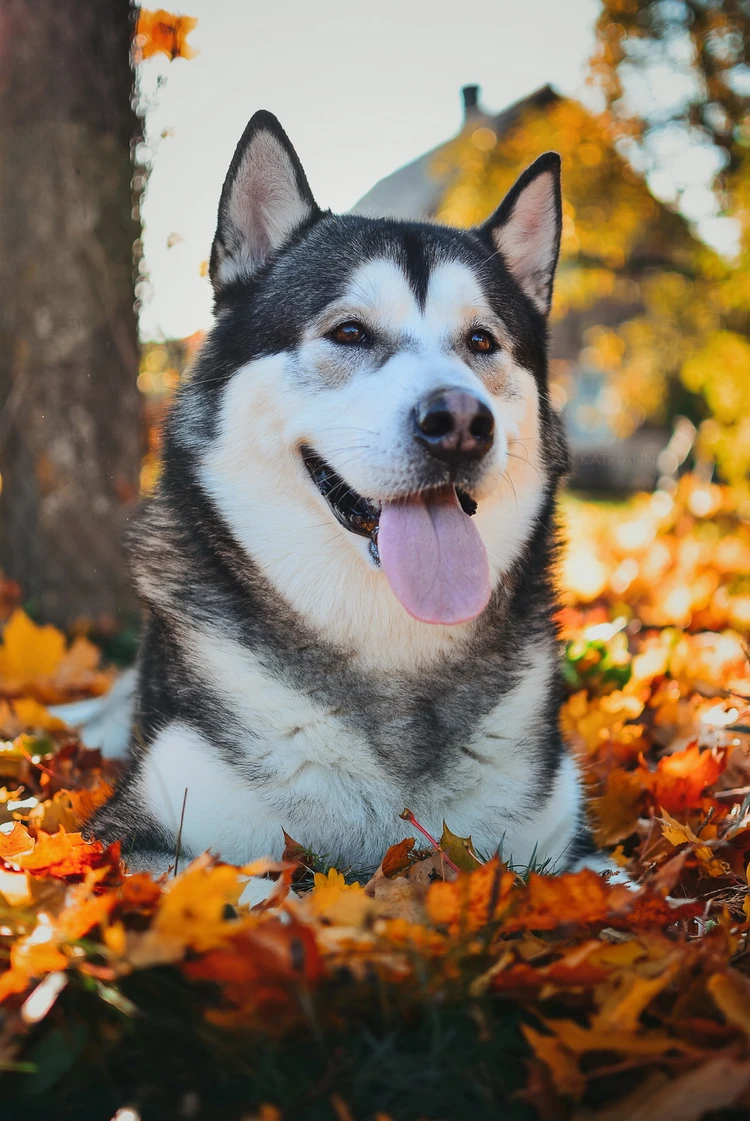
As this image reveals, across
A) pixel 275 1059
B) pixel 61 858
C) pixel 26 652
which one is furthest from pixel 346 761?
pixel 26 652

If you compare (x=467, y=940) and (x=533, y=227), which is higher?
(x=533, y=227)

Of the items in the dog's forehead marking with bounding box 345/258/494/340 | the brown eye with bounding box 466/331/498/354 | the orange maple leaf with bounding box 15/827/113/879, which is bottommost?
the orange maple leaf with bounding box 15/827/113/879

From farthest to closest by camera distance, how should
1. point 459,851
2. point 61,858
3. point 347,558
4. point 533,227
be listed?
point 533,227 → point 347,558 → point 459,851 → point 61,858

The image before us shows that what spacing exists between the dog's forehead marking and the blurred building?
67 centimetres

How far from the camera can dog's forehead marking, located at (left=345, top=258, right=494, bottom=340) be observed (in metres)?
2.55

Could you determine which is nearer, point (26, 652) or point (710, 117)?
point (26, 652)

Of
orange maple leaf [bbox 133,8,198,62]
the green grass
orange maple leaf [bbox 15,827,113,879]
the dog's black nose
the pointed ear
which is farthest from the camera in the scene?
orange maple leaf [bbox 133,8,198,62]

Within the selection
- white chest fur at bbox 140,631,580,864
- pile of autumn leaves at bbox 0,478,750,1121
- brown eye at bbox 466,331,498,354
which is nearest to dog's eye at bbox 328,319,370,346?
brown eye at bbox 466,331,498,354

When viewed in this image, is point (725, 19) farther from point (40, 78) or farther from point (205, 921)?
point (205, 921)

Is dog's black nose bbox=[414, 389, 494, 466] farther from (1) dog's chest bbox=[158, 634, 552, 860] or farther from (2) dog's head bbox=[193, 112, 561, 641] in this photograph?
(1) dog's chest bbox=[158, 634, 552, 860]

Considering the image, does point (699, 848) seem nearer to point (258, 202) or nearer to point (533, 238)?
point (533, 238)

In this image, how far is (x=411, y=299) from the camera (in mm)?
2588

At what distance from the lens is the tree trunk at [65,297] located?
4734 millimetres

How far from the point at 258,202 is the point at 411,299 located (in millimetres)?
605
